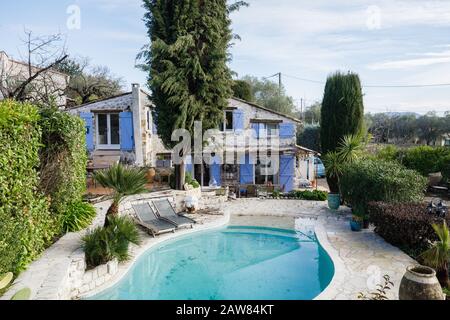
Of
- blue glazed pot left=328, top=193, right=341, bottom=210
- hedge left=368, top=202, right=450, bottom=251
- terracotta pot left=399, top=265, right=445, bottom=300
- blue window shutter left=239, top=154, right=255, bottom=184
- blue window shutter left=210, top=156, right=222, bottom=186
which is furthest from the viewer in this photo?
blue window shutter left=239, top=154, right=255, bottom=184

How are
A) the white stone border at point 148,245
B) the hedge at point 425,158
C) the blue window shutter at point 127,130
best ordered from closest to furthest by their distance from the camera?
the white stone border at point 148,245
the hedge at point 425,158
the blue window shutter at point 127,130

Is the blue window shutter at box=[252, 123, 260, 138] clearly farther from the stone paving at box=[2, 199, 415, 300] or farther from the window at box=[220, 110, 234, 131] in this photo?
the stone paving at box=[2, 199, 415, 300]

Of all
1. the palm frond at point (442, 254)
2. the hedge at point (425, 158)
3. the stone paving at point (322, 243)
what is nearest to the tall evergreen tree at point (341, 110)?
the stone paving at point (322, 243)

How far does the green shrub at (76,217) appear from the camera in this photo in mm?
11555

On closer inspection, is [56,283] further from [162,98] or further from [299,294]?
[162,98]

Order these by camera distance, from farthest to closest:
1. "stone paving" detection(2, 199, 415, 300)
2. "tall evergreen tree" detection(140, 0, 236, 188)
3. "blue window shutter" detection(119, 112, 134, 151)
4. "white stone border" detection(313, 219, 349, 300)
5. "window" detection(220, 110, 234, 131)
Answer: "window" detection(220, 110, 234, 131) < "blue window shutter" detection(119, 112, 134, 151) < "tall evergreen tree" detection(140, 0, 236, 188) < "white stone border" detection(313, 219, 349, 300) < "stone paving" detection(2, 199, 415, 300)

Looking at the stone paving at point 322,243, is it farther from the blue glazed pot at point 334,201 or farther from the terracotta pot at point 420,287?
the terracotta pot at point 420,287

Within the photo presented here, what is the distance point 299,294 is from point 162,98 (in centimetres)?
1246

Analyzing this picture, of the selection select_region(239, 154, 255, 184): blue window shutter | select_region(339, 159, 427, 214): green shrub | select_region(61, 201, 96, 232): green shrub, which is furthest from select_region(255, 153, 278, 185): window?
select_region(61, 201, 96, 232): green shrub

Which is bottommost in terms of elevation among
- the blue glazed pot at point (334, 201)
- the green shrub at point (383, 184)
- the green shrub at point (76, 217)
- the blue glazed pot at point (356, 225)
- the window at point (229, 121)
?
the blue glazed pot at point (356, 225)

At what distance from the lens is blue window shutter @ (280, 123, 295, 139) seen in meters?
26.7

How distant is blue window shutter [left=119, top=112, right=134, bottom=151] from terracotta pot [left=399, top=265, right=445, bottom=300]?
21823 millimetres

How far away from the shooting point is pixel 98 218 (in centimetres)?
1364

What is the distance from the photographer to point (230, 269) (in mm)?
11023
